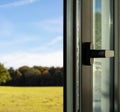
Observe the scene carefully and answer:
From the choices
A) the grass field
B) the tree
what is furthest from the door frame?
the grass field

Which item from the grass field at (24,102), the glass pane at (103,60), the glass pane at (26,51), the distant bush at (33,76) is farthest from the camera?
the grass field at (24,102)

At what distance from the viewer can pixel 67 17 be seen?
0.94m

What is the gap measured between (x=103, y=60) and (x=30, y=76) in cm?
46

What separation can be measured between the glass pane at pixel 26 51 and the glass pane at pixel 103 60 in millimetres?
325

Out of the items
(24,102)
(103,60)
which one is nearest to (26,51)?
(24,102)

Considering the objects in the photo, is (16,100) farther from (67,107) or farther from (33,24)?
(67,107)

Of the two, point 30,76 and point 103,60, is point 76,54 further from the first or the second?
point 30,76

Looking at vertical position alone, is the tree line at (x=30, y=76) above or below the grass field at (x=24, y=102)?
above

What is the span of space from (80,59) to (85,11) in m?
0.19

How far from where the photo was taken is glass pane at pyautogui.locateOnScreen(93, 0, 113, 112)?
3.79ft

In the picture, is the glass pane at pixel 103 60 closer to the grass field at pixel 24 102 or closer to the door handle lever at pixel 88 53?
the door handle lever at pixel 88 53

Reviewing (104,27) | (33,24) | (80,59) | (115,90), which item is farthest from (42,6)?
(80,59)

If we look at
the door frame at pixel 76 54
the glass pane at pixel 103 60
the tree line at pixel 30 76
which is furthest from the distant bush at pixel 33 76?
the door frame at pixel 76 54

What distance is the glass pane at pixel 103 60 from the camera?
115 centimetres
